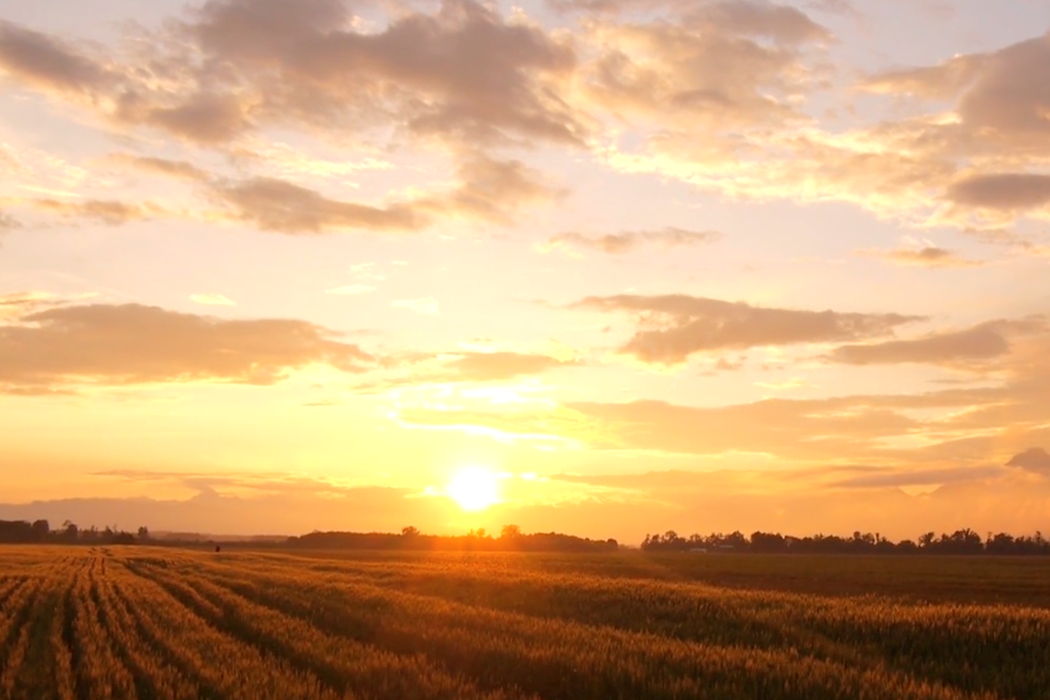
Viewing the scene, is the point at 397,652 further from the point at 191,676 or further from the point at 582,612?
the point at 582,612

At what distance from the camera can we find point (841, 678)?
1371 cm

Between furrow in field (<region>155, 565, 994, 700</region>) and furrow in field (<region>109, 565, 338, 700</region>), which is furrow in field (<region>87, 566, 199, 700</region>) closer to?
furrow in field (<region>109, 565, 338, 700</region>)

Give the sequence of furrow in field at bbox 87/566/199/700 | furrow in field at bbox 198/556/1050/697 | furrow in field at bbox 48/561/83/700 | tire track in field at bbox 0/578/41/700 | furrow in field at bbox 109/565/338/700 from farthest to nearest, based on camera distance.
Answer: tire track in field at bbox 0/578/41/700, furrow in field at bbox 198/556/1050/697, furrow in field at bbox 48/561/83/700, furrow in field at bbox 87/566/199/700, furrow in field at bbox 109/565/338/700

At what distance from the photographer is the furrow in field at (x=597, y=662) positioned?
13.5 meters

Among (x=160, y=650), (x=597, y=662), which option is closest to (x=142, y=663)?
(x=160, y=650)

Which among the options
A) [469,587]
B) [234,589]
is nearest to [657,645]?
[469,587]

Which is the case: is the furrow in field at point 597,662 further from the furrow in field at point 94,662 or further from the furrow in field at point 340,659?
the furrow in field at point 94,662

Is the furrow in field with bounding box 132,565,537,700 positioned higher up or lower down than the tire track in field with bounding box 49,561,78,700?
higher up

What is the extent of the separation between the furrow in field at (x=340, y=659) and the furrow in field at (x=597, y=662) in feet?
2.96

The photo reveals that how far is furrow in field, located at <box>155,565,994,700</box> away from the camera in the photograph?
13.5m

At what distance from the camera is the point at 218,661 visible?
58.7ft

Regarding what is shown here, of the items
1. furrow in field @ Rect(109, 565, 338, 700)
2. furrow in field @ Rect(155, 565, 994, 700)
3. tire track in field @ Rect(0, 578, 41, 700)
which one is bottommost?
tire track in field @ Rect(0, 578, 41, 700)

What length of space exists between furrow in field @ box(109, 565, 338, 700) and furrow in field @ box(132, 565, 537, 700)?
576mm

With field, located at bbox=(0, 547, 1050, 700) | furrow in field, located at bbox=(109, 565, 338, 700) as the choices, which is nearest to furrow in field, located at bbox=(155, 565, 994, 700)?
field, located at bbox=(0, 547, 1050, 700)
